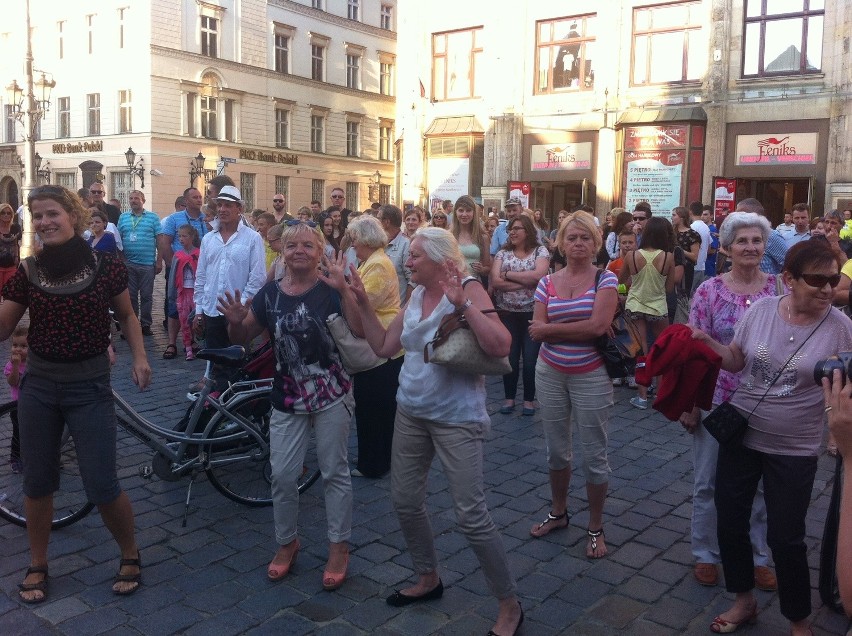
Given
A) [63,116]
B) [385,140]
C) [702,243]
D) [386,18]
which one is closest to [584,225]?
[702,243]

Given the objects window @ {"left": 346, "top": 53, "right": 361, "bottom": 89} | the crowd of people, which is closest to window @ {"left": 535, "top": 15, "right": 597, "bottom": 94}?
window @ {"left": 346, "top": 53, "right": 361, "bottom": 89}

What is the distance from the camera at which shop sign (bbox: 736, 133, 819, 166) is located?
21.6 metres

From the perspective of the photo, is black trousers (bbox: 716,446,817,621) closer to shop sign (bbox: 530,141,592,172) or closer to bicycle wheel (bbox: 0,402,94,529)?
bicycle wheel (bbox: 0,402,94,529)

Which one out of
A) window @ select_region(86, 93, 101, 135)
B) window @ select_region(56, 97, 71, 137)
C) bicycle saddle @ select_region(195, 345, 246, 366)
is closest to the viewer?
bicycle saddle @ select_region(195, 345, 246, 366)

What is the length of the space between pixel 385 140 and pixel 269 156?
355 inches

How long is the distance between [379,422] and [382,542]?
1262 mm

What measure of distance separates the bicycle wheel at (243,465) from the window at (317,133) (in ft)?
124

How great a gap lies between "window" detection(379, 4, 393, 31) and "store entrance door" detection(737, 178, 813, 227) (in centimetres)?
2786

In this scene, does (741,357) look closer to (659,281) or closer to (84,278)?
(84,278)

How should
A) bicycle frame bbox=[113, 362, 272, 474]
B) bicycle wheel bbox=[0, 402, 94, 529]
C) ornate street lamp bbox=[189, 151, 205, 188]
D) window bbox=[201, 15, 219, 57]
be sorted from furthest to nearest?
1. window bbox=[201, 15, 219, 57]
2. ornate street lamp bbox=[189, 151, 205, 188]
3. bicycle frame bbox=[113, 362, 272, 474]
4. bicycle wheel bbox=[0, 402, 94, 529]

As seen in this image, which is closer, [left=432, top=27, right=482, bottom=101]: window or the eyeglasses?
the eyeglasses

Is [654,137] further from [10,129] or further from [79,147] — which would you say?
[10,129]

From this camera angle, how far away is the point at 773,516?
338cm

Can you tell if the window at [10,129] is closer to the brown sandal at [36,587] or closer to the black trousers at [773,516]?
the brown sandal at [36,587]
